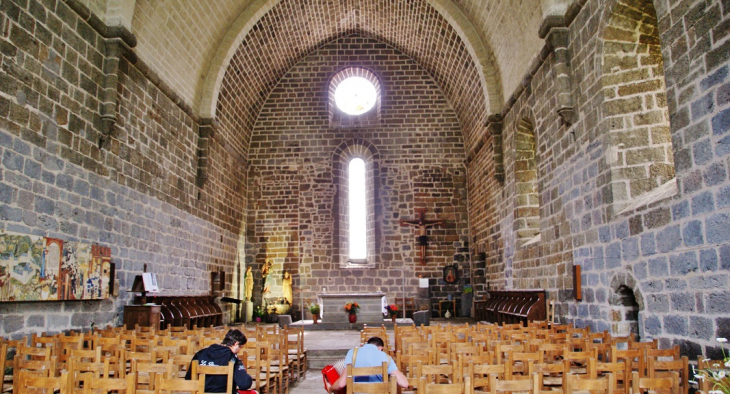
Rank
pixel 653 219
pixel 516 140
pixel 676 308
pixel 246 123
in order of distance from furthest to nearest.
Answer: pixel 246 123
pixel 516 140
pixel 653 219
pixel 676 308

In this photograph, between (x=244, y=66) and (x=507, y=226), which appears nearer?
(x=507, y=226)

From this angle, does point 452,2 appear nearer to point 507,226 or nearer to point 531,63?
point 531,63

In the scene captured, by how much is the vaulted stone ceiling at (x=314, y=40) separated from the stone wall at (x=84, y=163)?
1.09 m

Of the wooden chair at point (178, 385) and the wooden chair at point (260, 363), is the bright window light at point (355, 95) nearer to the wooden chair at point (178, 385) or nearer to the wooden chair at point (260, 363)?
the wooden chair at point (260, 363)

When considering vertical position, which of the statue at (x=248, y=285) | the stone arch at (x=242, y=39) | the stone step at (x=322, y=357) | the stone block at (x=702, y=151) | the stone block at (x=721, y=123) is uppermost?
the stone arch at (x=242, y=39)

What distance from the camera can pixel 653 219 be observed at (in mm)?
7297

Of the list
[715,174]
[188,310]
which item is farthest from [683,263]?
[188,310]

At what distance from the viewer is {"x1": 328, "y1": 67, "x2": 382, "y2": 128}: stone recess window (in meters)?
19.2

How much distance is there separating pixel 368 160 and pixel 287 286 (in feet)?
15.8

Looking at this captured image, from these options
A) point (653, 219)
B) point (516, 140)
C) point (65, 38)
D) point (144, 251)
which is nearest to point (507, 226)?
point (516, 140)

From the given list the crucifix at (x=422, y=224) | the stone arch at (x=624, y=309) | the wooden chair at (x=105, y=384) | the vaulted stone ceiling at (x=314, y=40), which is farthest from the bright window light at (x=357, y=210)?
the wooden chair at (x=105, y=384)

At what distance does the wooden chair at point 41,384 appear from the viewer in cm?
374

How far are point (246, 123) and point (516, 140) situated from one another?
8.77 metres

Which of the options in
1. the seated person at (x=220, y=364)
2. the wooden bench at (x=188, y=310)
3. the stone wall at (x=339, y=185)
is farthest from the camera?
the stone wall at (x=339, y=185)
